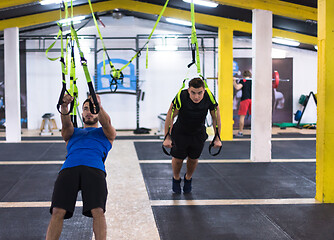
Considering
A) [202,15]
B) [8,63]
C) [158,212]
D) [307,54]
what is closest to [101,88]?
[8,63]

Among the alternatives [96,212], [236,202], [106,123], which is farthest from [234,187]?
[96,212]

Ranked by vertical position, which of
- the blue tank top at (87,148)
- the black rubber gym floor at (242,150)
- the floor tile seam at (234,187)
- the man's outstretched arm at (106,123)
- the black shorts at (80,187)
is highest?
the man's outstretched arm at (106,123)

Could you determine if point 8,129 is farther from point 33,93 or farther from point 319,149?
point 319,149

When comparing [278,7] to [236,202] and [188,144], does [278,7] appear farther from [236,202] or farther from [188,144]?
[236,202]

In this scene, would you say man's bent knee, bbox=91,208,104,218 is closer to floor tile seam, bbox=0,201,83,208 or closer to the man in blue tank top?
the man in blue tank top

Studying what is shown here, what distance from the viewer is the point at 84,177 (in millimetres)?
2328

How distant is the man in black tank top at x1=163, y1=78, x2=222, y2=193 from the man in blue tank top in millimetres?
1108

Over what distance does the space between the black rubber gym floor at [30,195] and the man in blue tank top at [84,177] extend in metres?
0.71

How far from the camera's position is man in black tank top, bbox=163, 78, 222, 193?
358 cm

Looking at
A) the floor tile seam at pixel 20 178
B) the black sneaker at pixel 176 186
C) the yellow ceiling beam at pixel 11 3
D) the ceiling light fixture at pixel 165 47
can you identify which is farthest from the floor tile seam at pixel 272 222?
the ceiling light fixture at pixel 165 47

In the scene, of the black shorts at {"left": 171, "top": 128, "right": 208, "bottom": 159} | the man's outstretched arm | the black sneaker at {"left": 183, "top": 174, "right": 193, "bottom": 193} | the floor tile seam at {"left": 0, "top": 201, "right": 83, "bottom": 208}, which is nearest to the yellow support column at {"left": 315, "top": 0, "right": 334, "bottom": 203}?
the black shorts at {"left": 171, "top": 128, "right": 208, "bottom": 159}

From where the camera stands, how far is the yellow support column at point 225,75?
331 inches

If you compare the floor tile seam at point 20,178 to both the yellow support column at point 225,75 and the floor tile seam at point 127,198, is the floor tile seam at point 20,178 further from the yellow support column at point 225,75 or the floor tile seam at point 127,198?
the yellow support column at point 225,75

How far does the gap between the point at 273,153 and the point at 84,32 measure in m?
6.36
